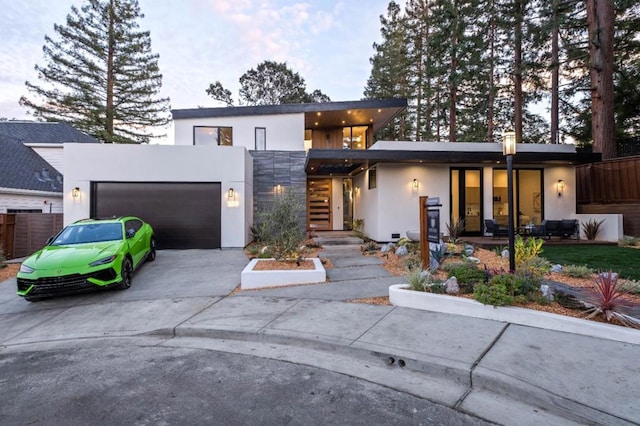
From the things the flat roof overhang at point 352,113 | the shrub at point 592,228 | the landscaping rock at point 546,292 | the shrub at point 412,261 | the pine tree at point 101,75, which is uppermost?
the pine tree at point 101,75

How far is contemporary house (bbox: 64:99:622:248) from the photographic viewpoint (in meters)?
11.7

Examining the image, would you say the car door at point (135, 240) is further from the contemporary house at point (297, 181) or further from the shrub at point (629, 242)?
the shrub at point (629, 242)

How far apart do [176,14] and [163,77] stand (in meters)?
14.5

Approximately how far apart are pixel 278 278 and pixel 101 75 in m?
26.7

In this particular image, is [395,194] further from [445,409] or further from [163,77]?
[163,77]

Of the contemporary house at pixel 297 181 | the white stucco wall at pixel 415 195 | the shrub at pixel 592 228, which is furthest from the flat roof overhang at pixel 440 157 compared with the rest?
the shrub at pixel 592 228

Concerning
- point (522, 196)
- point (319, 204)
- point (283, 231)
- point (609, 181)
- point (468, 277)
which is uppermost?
point (609, 181)

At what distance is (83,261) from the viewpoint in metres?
6.15

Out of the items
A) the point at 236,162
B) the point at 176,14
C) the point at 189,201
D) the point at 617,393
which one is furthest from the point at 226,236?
the point at 617,393

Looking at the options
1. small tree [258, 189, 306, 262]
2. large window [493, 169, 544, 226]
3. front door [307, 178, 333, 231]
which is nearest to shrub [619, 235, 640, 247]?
large window [493, 169, 544, 226]

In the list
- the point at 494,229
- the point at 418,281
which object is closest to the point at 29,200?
the point at 418,281

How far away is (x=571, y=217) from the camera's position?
43.5 feet

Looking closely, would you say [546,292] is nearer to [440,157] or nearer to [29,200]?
[440,157]

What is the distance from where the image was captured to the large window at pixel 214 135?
15.7 metres
